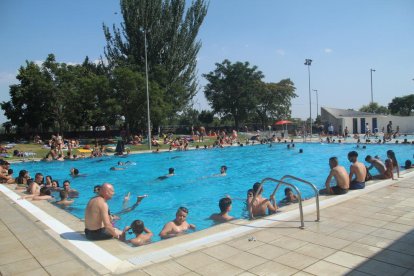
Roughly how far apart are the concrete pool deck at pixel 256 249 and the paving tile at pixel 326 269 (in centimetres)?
1

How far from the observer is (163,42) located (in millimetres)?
38000

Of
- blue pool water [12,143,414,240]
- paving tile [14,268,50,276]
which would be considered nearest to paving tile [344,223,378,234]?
blue pool water [12,143,414,240]

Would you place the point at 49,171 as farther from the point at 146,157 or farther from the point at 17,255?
the point at 17,255

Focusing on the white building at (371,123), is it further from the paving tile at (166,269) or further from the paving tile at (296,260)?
the paving tile at (166,269)

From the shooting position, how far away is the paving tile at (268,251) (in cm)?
429

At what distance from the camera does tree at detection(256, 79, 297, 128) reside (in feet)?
163

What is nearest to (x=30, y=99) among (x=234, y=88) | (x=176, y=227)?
(x=234, y=88)

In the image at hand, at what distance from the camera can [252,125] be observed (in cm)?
4953

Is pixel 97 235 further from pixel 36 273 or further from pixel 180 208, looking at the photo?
pixel 180 208

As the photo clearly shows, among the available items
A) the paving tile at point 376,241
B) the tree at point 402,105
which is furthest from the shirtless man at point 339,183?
the tree at point 402,105

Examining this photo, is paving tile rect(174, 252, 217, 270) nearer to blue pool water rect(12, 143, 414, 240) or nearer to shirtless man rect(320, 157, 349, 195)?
blue pool water rect(12, 143, 414, 240)

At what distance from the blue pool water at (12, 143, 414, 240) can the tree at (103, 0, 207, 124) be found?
1497 centimetres

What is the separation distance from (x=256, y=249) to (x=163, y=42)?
1422 inches

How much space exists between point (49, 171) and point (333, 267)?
56.3ft
